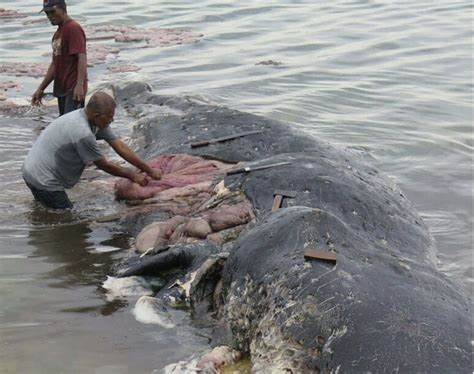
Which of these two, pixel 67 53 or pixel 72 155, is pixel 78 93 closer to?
pixel 67 53

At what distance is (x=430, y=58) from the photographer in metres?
16.9

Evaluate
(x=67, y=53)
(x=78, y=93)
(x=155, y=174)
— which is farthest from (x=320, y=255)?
(x=67, y=53)

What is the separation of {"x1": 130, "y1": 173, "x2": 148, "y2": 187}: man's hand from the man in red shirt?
2524mm

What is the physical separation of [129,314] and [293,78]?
10.1 metres

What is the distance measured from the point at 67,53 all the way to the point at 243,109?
12.6ft

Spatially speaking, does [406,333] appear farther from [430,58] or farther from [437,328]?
[430,58]

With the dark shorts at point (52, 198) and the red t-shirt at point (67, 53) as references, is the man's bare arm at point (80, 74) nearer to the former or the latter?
the red t-shirt at point (67, 53)

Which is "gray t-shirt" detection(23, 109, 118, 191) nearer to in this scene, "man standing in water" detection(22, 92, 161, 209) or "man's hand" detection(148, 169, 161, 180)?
"man standing in water" detection(22, 92, 161, 209)

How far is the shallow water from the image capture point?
557cm

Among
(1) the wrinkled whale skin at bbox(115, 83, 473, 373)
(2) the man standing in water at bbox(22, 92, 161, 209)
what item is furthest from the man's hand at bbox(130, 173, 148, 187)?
(1) the wrinkled whale skin at bbox(115, 83, 473, 373)

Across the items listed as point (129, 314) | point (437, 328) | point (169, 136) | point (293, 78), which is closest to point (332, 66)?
point (293, 78)

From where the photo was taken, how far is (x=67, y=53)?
1020 centimetres

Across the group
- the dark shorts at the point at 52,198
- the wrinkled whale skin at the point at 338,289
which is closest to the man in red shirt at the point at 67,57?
the dark shorts at the point at 52,198

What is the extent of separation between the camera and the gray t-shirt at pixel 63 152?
7746mm
